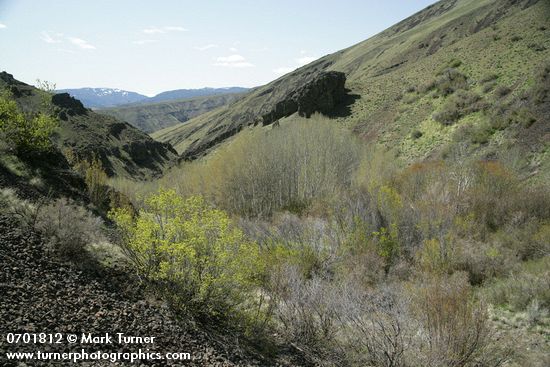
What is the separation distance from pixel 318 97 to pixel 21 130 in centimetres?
4817

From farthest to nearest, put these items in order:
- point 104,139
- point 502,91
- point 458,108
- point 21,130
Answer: point 104,139, point 458,108, point 502,91, point 21,130

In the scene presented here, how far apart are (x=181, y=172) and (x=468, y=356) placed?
36976mm

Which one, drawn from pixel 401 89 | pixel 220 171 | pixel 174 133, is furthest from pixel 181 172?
pixel 174 133

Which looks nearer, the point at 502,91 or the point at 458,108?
the point at 502,91

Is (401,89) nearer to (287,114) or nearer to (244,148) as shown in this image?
Result: (287,114)

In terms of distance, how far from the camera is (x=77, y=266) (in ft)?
23.7

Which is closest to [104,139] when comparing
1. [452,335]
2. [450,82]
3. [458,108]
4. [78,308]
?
[450,82]

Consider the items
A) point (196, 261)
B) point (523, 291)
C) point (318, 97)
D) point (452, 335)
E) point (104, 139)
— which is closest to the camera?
point (452, 335)

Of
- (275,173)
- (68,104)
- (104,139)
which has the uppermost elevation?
(68,104)

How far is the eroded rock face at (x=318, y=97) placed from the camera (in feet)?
184

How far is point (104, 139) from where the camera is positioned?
74.4 metres

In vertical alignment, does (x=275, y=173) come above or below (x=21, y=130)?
below

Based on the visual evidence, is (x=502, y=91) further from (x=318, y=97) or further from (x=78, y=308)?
(x=78, y=308)

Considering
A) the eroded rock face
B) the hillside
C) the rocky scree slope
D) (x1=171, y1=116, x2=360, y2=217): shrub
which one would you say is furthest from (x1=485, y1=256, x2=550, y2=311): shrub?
the eroded rock face
